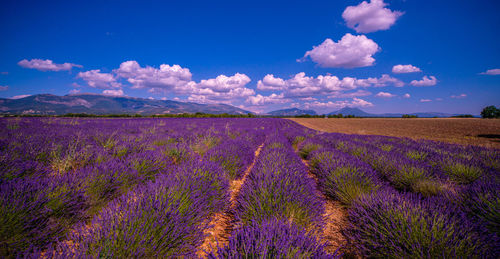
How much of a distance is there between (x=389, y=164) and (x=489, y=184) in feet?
3.93

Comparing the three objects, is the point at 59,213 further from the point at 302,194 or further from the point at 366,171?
the point at 366,171

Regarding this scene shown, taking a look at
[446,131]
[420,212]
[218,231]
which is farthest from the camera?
[446,131]

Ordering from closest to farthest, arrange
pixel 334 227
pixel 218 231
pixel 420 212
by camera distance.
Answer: pixel 420 212, pixel 218 231, pixel 334 227

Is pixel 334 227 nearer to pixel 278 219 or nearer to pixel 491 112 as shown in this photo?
pixel 278 219

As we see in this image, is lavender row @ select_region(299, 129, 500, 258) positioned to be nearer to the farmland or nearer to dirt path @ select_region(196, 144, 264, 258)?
the farmland

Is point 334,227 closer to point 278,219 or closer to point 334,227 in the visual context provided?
point 334,227

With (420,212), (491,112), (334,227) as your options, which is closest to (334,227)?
(334,227)

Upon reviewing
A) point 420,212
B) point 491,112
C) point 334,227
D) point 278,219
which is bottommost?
point 334,227

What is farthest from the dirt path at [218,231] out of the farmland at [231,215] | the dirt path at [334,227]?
the dirt path at [334,227]

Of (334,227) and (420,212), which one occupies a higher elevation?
(420,212)

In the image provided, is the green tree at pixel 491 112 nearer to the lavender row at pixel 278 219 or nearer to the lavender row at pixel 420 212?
the lavender row at pixel 420 212

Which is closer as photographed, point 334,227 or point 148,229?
point 148,229

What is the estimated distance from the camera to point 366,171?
9.70 feet

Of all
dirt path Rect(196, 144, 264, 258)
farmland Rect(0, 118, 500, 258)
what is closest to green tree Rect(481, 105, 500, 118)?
farmland Rect(0, 118, 500, 258)
